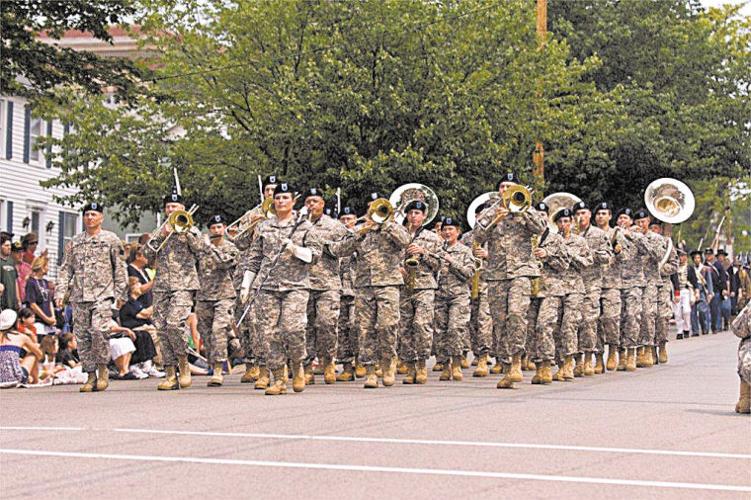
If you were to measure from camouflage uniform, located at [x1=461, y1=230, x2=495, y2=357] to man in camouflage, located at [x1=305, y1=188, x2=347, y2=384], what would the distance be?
103 inches

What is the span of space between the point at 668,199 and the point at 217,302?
8398 mm

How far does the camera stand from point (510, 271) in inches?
621

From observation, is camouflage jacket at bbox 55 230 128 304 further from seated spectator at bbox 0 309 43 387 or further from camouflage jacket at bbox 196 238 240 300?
seated spectator at bbox 0 309 43 387

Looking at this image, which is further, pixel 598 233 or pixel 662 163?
pixel 662 163

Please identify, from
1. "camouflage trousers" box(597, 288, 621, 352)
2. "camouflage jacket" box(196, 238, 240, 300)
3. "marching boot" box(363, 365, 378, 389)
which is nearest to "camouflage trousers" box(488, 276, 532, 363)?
"marching boot" box(363, 365, 378, 389)

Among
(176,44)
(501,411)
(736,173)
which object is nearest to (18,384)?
(501,411)

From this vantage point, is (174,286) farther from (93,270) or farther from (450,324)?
(450,324)

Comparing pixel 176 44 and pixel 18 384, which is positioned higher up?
pixel 176 44

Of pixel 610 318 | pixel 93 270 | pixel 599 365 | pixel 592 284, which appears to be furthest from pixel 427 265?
pixel 93 270

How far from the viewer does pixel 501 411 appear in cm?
1260

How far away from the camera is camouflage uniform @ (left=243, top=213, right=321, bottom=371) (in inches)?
580

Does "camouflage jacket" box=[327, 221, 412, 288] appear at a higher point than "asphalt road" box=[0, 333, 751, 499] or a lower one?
higher

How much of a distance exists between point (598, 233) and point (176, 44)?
16.9 m

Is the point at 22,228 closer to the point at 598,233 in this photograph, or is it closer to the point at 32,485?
the point at 598,233
